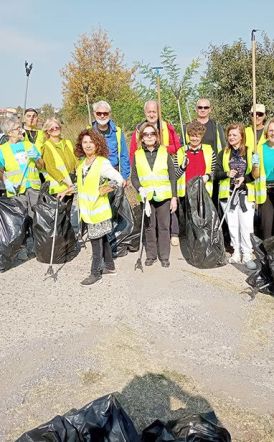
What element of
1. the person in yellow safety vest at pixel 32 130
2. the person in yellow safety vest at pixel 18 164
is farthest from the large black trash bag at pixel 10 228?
the person in yellow safety vest at pixel 32 130

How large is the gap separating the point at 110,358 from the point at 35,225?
229 centimetres

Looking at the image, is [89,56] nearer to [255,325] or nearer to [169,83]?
[169,83]

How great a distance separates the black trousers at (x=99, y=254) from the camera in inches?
195

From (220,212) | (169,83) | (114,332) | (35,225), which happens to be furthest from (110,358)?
(169,83)

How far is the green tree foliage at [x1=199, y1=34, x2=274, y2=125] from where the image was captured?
1120 centimetres

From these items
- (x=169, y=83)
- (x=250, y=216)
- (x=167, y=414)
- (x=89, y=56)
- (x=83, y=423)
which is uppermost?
(x=89, y=56)

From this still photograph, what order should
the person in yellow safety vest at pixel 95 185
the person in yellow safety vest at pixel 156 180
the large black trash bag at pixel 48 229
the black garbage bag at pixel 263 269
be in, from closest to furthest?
1. the black garbage bag at pixel 263 269
2. the person in yellow safety vest at pixel 95 185
3. the person in yellow safety vest at pixel 156 180
4. the large black trash bag at pixel 48 229

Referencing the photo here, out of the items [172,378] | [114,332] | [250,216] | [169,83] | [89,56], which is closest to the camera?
[172,378]

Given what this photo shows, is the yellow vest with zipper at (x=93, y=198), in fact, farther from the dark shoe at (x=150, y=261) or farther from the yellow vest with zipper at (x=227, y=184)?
the yellow vest with zipper at (x=227, y=184)

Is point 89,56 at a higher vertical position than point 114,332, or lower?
higher

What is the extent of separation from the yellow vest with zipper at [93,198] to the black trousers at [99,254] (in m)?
0.27

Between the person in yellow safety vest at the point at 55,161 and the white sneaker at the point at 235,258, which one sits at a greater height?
the person in yellow safety vest at the point at 55,161

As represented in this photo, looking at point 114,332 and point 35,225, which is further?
point 35,225

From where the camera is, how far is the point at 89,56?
2494cm
